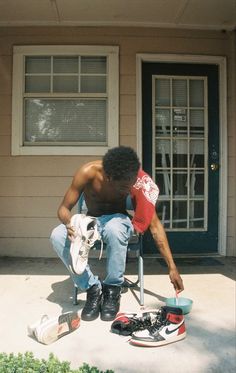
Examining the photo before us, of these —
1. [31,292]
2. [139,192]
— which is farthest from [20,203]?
[139,192]

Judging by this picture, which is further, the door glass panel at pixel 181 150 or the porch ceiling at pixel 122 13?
the door glass panel at pixel 181 150

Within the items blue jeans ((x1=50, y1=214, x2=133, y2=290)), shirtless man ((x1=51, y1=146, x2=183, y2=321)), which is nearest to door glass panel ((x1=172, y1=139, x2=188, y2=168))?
shirtless man ((x1=51, y1=146, x2=183, y2=321))

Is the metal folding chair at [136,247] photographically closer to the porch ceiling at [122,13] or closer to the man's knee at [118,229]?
the man's knee at [118,229]

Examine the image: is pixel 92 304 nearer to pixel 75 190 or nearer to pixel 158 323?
pixel 158 323

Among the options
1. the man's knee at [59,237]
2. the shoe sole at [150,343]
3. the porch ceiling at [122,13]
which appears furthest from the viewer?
the porch ceiling at [122,13]

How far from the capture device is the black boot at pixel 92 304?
2689 millimetres

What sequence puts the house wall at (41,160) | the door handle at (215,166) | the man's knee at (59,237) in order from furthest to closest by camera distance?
1. the door handle at (215,166)
2. the house wall at (41,160)
3. the man's knee at (59,237)

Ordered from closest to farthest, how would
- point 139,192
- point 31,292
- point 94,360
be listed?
point 94,360
point 139,192
point 31,292

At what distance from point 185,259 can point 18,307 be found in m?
2.00

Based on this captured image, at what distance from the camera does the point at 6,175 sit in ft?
14.6

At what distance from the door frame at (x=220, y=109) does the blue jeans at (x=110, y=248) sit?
1781 millimetres

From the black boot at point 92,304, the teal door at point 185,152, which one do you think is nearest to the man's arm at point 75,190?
the black boot at point 92,304

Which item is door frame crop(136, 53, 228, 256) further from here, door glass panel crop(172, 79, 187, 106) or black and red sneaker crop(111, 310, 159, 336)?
black and red sneaker crop(111, 310, 159, 336)

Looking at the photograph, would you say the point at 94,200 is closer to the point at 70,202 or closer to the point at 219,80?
the point at 70,202
